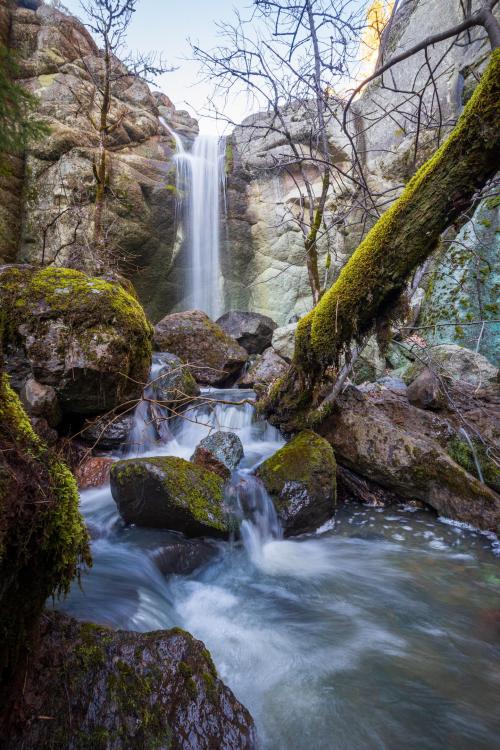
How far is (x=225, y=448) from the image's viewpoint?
196 inches

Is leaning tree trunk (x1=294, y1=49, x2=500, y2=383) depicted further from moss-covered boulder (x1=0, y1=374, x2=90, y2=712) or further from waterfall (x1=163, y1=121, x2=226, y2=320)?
waterfall (x1=163, y1=121, x2=226, y2=320)

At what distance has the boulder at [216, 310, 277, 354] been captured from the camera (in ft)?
41.2

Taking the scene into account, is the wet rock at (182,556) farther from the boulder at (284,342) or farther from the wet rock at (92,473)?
the boulder at (284,342)

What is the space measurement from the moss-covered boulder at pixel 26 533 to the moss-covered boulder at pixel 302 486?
2.98 meters

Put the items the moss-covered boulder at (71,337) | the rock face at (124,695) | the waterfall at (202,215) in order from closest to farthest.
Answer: the rock face at (124,695), the moss-covered boulder at (71,337), the waterfall at (202,215)

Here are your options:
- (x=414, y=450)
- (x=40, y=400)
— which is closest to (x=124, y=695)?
(x=40, y=400)

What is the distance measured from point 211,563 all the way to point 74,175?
13.2m

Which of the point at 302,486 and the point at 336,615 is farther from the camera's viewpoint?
the point at 302,486

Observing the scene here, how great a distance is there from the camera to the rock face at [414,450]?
4219 mm

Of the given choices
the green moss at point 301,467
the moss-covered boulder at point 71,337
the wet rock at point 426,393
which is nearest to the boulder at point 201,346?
the moss-covered boulder at point 71,337

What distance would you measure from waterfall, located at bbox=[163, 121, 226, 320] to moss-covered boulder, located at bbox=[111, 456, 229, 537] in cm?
1318

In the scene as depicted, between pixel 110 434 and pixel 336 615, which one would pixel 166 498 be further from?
pixel 110 434

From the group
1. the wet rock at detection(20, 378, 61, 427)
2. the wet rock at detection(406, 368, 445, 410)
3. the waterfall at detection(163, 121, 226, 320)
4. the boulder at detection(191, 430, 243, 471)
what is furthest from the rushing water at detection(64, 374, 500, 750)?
the waterfall at detection(163, 121, 226, 320)

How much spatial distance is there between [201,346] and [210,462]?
487 centimetres
